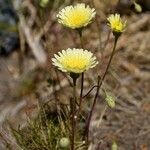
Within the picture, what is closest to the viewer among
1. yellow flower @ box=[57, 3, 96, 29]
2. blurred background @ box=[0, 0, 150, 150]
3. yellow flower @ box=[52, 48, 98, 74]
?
yellow flower @ box=[52, 48, 98, 74]

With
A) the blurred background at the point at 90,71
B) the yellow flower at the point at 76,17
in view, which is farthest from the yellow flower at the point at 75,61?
the blurred background at the point at 90,71

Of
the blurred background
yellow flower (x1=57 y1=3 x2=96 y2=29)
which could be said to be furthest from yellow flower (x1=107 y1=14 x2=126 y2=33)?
the blurred background

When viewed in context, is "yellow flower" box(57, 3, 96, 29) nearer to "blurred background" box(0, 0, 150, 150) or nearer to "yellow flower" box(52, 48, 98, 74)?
"yellow flower" box(52, 48, 98, 74)

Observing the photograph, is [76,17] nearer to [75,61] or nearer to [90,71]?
[75,61]

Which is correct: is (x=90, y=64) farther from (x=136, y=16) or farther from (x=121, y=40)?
(x=136, y=16)

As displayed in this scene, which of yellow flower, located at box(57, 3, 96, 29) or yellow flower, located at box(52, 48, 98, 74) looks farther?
yellow flower, located at box(57, 3, 96, 29)

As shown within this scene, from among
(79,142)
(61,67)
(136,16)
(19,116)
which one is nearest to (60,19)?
(61,67)
